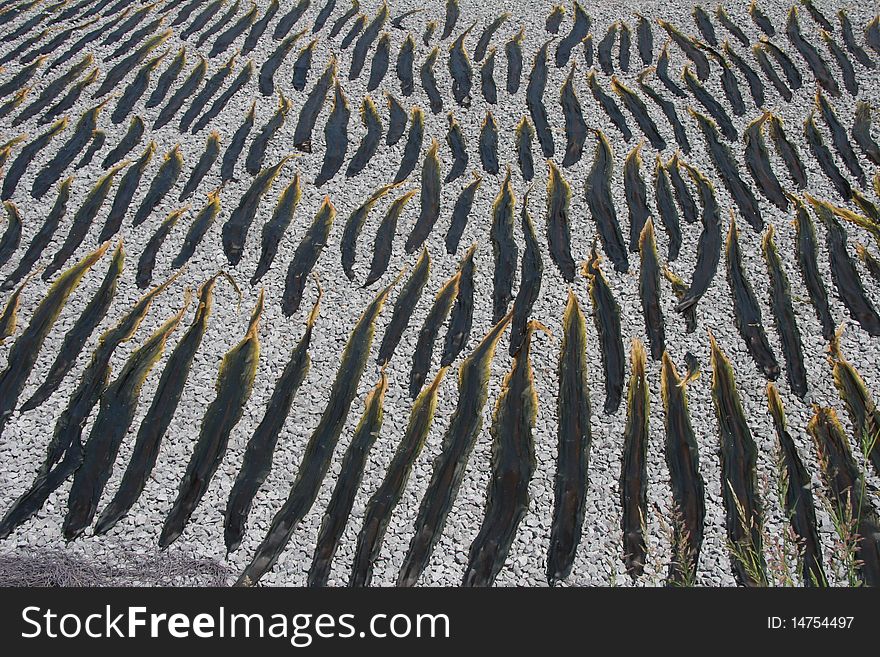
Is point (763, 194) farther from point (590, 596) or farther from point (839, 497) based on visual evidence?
point (590, 596)

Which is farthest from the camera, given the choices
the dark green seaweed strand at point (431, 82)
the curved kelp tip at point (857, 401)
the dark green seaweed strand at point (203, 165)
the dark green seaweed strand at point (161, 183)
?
the dark green seaweed strand at point (431, 82)

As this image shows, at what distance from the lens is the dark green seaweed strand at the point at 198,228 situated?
147 inches

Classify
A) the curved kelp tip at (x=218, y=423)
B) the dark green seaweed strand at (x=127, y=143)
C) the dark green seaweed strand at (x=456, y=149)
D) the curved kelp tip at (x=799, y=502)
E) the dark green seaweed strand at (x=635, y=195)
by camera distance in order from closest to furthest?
1. the curved kelp tip at (x=799, y=502)
2. the curved kelp tip at (x=218, y=423)
3. the dark green seaweed strand at (x=635, y=195)
4. the dark green seaweed strand at (x=456, y=149)
5. the dark green seaweed strand at (x=127, y=143)

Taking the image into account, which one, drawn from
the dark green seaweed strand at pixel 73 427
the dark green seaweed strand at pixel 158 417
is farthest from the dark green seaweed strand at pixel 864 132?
the dark green seaweed strand at pixel 73 427

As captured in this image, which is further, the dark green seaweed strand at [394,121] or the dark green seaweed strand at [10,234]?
the dark green seaweed strand at [394,121]

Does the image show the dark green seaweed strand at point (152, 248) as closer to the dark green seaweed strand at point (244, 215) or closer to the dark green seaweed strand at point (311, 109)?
the dark green seaweed strand at point (244, 215)

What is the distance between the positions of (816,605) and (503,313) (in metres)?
1.72

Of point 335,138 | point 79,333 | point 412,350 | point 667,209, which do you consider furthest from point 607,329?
point 79,333

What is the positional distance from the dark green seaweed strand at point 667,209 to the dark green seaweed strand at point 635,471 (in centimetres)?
75

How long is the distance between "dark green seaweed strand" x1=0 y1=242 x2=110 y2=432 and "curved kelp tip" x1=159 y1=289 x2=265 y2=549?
0.80 m

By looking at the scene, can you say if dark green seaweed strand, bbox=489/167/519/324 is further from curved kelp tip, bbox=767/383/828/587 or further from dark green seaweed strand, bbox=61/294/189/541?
dark green seaweed strand, bbox=61/294/189/541

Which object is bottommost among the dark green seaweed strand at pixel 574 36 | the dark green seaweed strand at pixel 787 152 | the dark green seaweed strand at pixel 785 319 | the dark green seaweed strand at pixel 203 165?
the dark green seaweed strand at pixel 785 319

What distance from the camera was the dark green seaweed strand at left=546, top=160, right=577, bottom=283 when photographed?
12.1ft

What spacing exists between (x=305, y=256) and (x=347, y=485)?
1.36 meters
